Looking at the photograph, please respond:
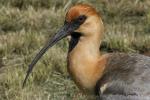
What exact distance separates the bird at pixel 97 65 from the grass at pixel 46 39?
404 mm

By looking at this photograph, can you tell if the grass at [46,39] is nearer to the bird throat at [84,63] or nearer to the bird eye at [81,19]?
the bird throat at [84,63]

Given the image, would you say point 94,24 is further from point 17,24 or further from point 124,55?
point 17,24

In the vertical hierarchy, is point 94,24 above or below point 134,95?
above

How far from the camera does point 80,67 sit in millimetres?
6852

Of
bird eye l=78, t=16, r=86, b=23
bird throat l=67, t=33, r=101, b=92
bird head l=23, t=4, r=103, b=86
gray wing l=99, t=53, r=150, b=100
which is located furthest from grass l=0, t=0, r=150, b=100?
bird eye l=78, t=16, r=86, b=23

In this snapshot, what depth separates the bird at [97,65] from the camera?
259 inches

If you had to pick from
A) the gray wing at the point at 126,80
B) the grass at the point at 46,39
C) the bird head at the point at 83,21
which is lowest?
the grass at the point at 46,39

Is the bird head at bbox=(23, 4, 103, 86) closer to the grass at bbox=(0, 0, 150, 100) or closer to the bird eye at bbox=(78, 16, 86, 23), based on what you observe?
the bird eye at bbox=(78, 16, 86, 23)

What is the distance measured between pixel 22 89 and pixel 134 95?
1.58m

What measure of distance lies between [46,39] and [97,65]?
3.23 meters

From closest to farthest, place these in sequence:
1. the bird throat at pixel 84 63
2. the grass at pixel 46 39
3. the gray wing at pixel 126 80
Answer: the gray wing at pixel 126 80, the bird throat at pixel 84 63, the grass at pixel 46 39

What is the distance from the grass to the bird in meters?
0.40

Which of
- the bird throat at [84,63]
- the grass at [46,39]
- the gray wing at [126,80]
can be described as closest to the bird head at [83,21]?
the bird throat at [84,63]

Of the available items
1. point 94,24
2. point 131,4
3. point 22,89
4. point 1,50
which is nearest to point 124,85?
point 94,24
